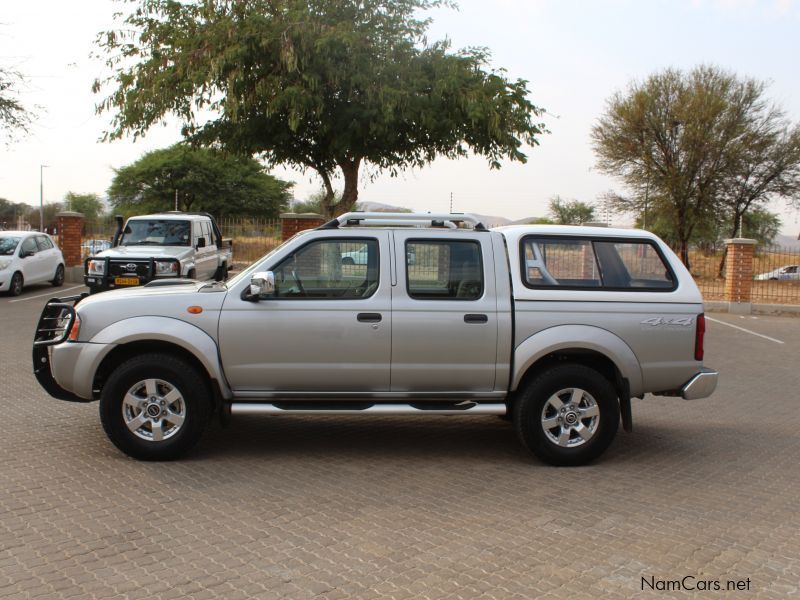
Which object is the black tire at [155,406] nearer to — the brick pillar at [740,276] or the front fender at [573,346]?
the front fender at [573,346]

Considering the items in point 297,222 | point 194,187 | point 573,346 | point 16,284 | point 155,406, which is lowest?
point 155,406

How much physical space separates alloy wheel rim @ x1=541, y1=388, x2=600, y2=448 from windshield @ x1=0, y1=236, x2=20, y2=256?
17.9 metres

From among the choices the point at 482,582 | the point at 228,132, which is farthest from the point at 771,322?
the point at 482,582

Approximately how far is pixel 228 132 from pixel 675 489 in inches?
645

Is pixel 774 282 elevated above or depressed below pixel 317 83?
below

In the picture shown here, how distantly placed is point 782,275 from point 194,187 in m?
41.5

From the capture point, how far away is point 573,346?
6562 mm

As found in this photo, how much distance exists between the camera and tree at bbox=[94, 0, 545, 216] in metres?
17.6

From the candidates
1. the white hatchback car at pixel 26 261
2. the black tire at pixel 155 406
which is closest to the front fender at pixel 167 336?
the black tire at pixel 155 406

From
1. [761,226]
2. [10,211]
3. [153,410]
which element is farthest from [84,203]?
[153,410]

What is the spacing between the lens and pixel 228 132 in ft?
66.3

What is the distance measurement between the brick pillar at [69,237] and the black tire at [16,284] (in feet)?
19.2

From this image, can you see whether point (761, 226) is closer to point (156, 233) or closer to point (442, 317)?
point (156, 233)

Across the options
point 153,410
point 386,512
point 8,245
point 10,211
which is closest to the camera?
point 386,512
